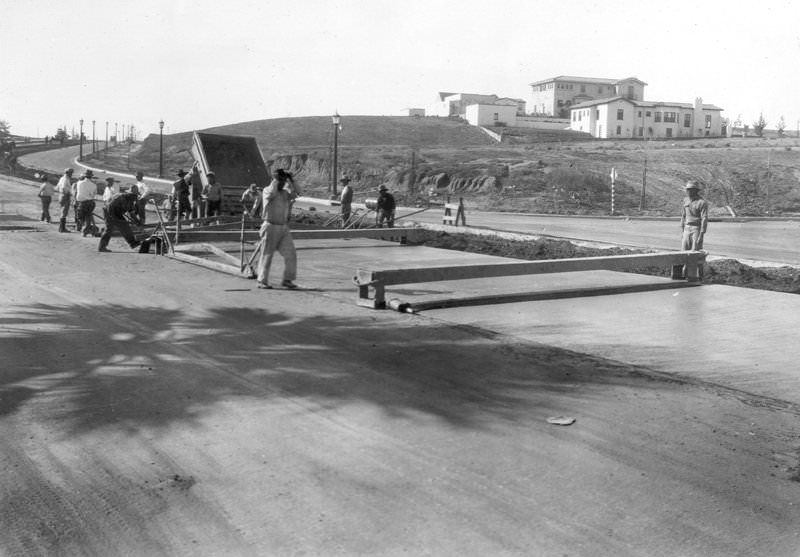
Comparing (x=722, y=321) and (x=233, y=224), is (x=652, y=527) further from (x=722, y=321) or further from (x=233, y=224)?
(x=233, y=224)

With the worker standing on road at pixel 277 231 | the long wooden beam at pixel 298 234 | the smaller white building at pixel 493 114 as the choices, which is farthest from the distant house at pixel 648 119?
the worker standing on road at pixel 277 231

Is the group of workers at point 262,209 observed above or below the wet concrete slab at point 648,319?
above

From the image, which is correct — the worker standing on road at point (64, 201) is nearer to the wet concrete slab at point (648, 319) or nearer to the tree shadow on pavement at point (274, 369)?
the wet concrete slab at point (648, 319)

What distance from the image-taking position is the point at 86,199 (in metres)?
20.9

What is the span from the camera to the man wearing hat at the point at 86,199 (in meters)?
20.8

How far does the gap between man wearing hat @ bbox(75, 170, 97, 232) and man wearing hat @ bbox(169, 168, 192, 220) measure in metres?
2.36

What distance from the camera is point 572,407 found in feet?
20.9

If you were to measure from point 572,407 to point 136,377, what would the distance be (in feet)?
11.8

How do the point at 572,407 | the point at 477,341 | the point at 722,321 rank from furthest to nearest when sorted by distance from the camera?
1. the point at 722,321
2. the point at 477,341
3. the point at 572,407

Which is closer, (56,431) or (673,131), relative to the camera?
(56,431)

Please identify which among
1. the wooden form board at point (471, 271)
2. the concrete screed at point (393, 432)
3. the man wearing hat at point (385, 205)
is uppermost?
the man wearing hat at point (385, 205)

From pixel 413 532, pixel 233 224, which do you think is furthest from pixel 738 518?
pixel 233 224

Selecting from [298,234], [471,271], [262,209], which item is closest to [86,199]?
[298,234]

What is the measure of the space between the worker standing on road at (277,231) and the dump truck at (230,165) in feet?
38.6
